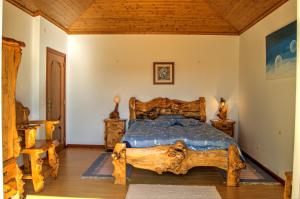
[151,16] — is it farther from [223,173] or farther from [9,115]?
[9,115]

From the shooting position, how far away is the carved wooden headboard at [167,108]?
5.83m

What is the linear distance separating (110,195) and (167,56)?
3547 millimetres

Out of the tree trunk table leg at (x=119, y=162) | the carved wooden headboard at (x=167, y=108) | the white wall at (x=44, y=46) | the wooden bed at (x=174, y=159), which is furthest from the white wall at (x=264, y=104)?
the white wall at (x=44, y=46)

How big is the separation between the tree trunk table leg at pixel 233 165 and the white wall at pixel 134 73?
2391mm

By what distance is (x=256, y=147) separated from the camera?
4.80 meters

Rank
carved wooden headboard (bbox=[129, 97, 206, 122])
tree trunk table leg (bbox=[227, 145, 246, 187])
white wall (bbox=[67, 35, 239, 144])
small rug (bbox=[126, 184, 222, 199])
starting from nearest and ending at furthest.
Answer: small rug (bbox=[126, 184, 222, 199]) < tree trunk table leg (bbox=[227, 145, 246, 187]) < carved wooden headboard (bbox=[129, 97, 206, 122]) < white wall (bbox=[67, 35, 239, 144])

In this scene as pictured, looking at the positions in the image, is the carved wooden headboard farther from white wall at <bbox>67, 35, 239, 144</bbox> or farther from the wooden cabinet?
the wooden cabinet

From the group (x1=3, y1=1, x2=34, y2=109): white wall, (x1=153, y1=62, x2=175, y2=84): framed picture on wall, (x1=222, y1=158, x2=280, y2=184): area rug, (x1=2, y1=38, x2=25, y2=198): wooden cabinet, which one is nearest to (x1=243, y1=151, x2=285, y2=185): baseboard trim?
(x1=222, y1=158, x2=280, y2=184): area rug

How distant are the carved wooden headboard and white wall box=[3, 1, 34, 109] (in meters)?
2.19

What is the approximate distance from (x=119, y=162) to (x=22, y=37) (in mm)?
2507

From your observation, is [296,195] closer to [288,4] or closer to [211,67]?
[288,4]

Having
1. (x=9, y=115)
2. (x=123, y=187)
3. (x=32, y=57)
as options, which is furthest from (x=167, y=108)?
(x=9, y=115)

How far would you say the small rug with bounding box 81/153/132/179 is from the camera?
3947 mm

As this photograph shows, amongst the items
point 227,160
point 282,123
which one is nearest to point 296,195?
point 227,160
